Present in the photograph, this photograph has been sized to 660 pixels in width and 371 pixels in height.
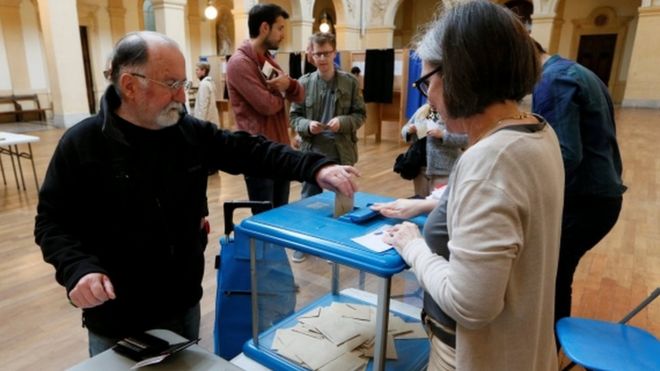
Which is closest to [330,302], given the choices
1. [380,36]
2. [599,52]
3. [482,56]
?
[482,56]

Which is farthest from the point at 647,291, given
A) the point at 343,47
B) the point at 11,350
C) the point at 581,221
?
the point at 343,47

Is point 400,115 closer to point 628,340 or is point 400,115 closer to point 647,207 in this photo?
point 647,207

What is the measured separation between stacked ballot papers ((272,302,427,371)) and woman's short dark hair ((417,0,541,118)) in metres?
0.97

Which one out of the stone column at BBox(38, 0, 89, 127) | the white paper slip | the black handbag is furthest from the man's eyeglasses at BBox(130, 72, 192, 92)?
the stone column at BBox(38, 0, 89, 127)

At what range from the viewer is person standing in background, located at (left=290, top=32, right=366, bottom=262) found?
2.93 meters

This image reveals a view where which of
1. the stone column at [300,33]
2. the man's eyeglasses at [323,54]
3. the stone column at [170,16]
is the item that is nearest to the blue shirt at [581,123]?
the man's eyeglasses at [323,54]

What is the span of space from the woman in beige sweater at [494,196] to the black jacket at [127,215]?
78 centimetres

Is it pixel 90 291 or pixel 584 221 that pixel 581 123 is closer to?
pixel 584 221

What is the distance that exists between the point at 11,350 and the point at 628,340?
265 centimetres

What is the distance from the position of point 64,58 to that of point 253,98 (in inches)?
328

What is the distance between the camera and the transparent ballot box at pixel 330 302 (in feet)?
3.86

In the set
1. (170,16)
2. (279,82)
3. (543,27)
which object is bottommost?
(279,82)

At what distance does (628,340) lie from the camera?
1.47m

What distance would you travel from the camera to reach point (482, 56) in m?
0.82
